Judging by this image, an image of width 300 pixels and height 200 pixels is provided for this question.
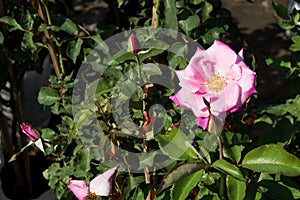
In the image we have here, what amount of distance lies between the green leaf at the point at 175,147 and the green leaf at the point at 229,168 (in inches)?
2.4

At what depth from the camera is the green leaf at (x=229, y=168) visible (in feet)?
4.18

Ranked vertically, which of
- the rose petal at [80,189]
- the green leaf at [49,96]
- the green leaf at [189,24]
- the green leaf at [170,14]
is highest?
the green leaf at [170,14]

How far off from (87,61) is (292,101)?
2.19ft

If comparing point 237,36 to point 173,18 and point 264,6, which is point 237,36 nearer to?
point 173,18

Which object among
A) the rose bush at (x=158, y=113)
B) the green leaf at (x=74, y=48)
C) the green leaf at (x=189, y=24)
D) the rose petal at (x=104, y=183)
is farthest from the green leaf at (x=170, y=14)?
the rose petal at (x=104, y=183)

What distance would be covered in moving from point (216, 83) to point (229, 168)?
179 millimetres

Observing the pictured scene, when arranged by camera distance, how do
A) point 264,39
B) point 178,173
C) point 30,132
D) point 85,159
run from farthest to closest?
point 264,39
point 85,159
point 30,132
point 178,173

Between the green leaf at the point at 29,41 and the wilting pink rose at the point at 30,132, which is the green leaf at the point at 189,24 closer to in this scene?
the green leaf at the point at 29,41

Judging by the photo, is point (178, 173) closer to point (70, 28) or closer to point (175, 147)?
point (175, 147)

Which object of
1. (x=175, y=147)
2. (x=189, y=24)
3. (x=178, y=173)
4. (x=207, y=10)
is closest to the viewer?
(x=178, y=173)

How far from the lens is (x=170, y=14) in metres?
1.65

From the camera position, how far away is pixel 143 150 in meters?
1.66

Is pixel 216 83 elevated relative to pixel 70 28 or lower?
elevated

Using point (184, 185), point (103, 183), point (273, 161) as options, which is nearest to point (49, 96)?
point (103, 183)
